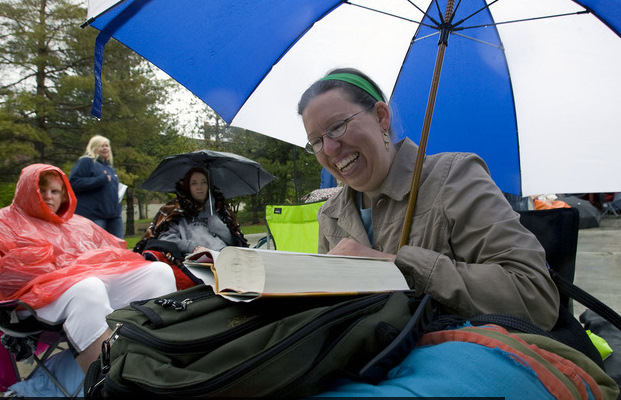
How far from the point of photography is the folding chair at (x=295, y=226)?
14.6 ft

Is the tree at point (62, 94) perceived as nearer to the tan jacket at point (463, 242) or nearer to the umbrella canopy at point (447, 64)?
the umbrella canopy at point (447, 64)

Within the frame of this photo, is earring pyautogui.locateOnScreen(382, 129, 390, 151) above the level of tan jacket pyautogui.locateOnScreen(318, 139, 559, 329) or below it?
above

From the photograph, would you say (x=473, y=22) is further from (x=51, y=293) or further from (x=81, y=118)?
(x=81, y=118)

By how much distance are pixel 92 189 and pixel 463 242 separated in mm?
5103

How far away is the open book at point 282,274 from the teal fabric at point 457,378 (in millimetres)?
187

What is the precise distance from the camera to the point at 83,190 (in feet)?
16.7

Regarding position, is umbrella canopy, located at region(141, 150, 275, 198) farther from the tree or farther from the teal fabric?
the tree

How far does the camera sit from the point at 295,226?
452 cm

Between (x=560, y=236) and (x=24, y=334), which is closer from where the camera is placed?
(x=560, y=236)

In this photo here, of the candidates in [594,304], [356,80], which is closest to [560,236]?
[594,304]

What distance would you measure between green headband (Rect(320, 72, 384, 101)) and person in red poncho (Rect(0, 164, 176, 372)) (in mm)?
2004

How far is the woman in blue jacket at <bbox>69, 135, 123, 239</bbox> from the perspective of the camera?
507 centimetres

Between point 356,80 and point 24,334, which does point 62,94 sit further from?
point 356,80

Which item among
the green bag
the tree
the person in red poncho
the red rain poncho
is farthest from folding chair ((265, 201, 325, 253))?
the tree
